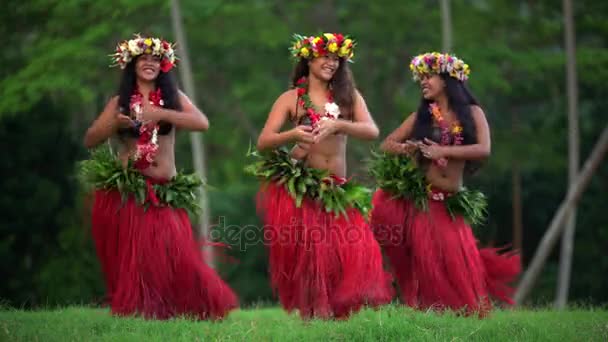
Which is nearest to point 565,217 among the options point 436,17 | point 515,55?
point 515,55

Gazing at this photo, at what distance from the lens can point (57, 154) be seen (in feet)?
39.4

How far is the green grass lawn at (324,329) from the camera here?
559 cm

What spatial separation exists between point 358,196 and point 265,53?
983 centimetres

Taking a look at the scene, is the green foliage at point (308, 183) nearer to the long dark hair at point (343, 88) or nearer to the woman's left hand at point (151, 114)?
the long dark hair at point (343, 88)

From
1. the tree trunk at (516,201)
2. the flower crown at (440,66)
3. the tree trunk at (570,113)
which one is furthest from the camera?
the tree trunk at (516,201)

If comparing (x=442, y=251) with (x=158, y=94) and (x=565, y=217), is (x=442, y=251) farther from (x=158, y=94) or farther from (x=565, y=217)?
(x=565, y=217)

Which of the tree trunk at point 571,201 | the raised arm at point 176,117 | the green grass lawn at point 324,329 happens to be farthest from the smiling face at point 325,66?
the tree trunk at point 571,201

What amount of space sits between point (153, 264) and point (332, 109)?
63.7 inches

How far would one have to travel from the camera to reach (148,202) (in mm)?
6555

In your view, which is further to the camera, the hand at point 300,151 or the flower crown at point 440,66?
the flower crown at point 440,66

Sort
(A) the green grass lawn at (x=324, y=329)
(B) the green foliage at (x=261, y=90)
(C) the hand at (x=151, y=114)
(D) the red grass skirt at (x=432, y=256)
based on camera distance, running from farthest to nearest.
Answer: (B) the green foliage at (x=261, y=90)
(D) the red grass skirt at (x=432, y=256)
(C) the hand at (x=151, y=114)
(A) the green grass lawn at (x=324, y=329)

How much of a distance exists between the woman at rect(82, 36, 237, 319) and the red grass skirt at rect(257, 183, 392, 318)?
2.05 feet

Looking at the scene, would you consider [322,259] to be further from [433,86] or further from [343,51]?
[433,86]

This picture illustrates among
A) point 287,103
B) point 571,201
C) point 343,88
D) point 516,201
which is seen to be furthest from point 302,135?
point 516,201
